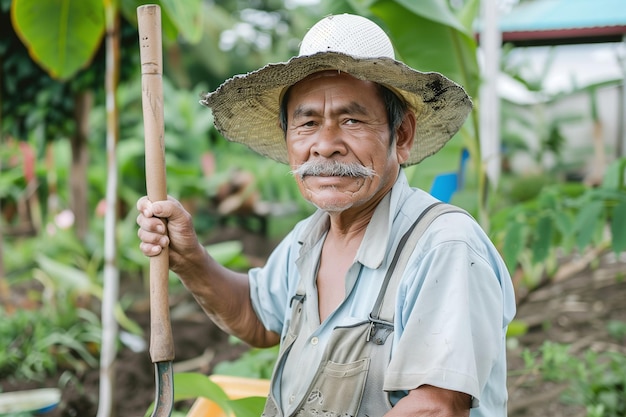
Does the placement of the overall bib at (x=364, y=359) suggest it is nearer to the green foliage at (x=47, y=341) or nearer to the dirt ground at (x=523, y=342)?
the dirt ground at (x=523, y=342)

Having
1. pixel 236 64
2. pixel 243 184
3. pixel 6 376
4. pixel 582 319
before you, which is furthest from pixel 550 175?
pixel 236 64

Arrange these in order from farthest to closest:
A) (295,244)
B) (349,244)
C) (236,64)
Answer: (236,64) → (295,244) → (349,244)

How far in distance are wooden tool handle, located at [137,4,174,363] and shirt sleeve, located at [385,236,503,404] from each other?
1.82ft

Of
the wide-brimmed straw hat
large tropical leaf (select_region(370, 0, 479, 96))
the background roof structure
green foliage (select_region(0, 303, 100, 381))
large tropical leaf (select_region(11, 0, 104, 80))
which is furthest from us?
the background roof structure

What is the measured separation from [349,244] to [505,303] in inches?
17.5

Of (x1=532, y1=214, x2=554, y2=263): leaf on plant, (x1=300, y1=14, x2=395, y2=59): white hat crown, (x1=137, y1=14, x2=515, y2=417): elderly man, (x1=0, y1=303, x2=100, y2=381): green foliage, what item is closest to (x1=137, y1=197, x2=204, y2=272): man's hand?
(x1=137, y1=14, x2=515, y2=417): elderly man

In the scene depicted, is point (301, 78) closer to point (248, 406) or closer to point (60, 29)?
point (248, 406)

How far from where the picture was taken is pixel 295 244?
1.98 meters

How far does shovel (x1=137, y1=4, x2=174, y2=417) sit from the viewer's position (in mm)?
1581

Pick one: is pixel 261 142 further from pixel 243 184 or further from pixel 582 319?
pixel 243 184

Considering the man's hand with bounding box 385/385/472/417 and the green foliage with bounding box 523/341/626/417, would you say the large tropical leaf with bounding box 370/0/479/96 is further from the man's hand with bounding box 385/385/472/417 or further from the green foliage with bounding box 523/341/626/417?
the man's hand with bounding box 385/385/472/417

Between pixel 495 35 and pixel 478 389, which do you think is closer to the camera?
pixel 478 389

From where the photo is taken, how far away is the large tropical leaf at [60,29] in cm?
317

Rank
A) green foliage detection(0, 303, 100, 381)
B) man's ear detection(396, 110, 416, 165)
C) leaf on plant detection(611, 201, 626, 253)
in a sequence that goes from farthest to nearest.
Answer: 1. green foliage detection(0, 303, 100, 381)
2. leaf on plant detection(611, 201, 626, 253)
3. man's ear detection(396, 110, 416, 165)
